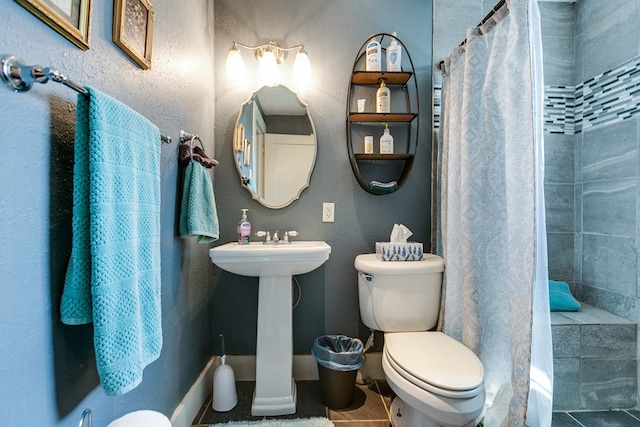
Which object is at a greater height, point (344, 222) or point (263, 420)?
point (344, 222)

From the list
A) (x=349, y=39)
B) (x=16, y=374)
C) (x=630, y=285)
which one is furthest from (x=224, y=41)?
(x=630, y=285)

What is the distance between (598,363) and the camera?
1.46m

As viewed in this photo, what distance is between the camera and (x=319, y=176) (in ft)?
5.95

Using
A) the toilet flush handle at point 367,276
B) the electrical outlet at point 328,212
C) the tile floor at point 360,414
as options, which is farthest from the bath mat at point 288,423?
the electrical outlet at point 328,212

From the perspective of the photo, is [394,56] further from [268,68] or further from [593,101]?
[593,101]

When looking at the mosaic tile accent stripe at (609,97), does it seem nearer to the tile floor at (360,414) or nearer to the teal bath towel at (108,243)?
the tile floor at (360,414)

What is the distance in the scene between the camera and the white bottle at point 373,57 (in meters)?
1.69

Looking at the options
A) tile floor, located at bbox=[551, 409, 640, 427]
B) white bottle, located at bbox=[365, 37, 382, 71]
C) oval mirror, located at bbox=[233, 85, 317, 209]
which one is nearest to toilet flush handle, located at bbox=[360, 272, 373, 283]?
oval mirror, located at bbox=[233, 85, 317, 209]

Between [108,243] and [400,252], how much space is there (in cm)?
132

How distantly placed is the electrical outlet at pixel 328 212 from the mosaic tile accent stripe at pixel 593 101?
860mm

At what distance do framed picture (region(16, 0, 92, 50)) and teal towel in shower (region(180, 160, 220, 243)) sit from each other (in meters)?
0.61

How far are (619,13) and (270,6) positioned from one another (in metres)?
2.10

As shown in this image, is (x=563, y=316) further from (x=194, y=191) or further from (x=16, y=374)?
(x=16, y=374)

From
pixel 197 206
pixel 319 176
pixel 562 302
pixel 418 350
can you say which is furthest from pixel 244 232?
pixel 562 302
